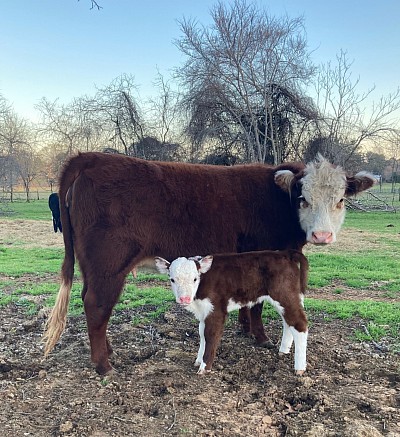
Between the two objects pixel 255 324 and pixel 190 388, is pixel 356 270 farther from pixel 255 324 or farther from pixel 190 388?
pixel 190 388

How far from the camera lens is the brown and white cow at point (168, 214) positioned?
373 centimetres

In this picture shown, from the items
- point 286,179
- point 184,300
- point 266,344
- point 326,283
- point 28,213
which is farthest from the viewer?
point 28,213

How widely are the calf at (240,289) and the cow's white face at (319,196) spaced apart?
0.37 metres

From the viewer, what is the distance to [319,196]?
387cm

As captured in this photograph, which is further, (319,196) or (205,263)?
(319,196)

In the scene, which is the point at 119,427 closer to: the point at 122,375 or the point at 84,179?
the point at 122,375

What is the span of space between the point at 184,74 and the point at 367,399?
1942 cm

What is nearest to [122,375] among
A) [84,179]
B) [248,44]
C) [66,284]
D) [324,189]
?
[66,284]

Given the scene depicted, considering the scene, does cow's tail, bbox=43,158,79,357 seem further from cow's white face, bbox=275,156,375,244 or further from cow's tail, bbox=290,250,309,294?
cow's tail, bbox=290,250,309,294

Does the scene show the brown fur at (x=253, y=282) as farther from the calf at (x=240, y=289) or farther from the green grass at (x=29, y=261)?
the green grass at (x=29, y=261)

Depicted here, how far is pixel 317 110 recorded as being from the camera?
20219 mm

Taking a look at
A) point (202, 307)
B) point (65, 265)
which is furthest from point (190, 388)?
point (65, 265)

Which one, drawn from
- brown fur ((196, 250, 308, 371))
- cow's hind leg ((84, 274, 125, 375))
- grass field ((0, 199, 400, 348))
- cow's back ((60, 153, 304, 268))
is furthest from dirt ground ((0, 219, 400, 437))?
cow's back ((60, 153, 304, 268))

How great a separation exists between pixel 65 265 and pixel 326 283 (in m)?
4.91
